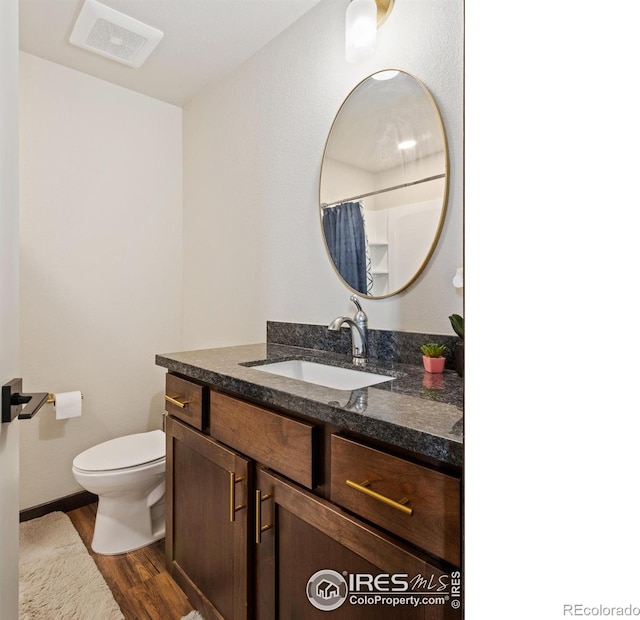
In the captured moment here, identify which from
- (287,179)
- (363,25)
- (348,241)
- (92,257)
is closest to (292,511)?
(348,241)

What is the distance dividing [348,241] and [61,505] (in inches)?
86.8

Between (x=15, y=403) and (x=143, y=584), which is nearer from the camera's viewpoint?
(x=15, y=403)

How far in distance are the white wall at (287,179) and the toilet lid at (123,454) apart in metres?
0.68

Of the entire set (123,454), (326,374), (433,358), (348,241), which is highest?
(348,241)

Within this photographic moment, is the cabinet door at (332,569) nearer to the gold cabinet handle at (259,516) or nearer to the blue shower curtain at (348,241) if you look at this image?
the gold cabinet handle at (259,516)

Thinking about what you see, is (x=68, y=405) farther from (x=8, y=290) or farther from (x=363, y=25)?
(x=363, y=25)

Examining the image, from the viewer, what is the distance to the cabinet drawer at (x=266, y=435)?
963 millimetres

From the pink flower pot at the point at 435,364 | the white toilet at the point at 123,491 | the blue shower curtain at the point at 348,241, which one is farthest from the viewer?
the white toilet at the point at 123,491

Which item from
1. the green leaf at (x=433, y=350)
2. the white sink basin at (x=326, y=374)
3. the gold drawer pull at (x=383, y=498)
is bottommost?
the gold drawer pull at (x=383, y=498)

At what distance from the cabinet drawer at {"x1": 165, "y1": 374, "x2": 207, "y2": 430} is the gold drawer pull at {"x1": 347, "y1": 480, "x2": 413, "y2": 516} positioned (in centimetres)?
69

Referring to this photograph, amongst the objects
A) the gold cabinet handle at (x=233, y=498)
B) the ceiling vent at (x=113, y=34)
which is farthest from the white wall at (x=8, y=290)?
the ceiling vent at (x=113, y=34)

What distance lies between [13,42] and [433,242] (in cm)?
123

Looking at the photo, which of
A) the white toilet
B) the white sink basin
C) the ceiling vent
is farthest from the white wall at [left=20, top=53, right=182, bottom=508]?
the white sink basin

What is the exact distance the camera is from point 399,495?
0.76 metres
